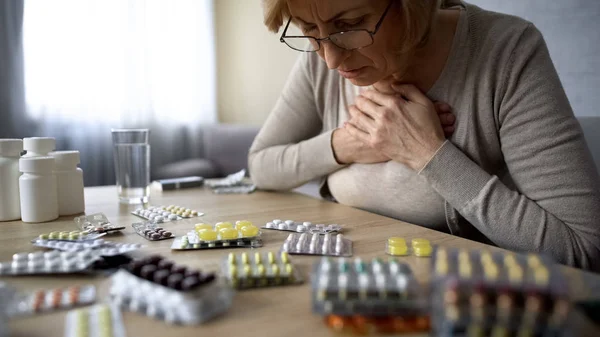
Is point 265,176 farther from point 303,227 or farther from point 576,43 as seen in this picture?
point 576,43

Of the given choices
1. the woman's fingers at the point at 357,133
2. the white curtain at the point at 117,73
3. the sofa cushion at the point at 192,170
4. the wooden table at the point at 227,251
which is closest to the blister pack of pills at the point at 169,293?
the wooden table at the point at 227,251

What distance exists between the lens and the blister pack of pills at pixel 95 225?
2.82 ft

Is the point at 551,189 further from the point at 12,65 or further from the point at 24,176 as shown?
the point at 12,65

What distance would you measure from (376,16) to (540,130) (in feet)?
1.22

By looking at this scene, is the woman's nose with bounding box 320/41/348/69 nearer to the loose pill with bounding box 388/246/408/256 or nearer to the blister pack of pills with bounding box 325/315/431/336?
the loose pill with bounding box 388/246/408/256

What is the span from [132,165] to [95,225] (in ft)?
1.07

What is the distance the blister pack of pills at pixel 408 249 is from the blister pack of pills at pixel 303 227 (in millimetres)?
154

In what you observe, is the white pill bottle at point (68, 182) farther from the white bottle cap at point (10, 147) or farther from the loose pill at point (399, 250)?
the loose pill at point (399, 250)

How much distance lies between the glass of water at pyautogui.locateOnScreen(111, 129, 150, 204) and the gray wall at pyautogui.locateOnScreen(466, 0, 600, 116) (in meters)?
1.20

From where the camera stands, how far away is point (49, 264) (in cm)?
62

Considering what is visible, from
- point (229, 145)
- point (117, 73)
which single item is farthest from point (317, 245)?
point (117, 73)

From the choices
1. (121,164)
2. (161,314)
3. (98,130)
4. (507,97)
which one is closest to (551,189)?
(507,97)

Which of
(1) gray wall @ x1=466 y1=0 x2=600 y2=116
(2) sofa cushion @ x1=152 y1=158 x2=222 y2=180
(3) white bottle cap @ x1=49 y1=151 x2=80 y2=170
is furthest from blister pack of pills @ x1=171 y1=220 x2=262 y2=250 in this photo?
(2) sofa cushion @ x1=152 y1=158 x2=222 y2=180

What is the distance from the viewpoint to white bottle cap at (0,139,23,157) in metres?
0.94
